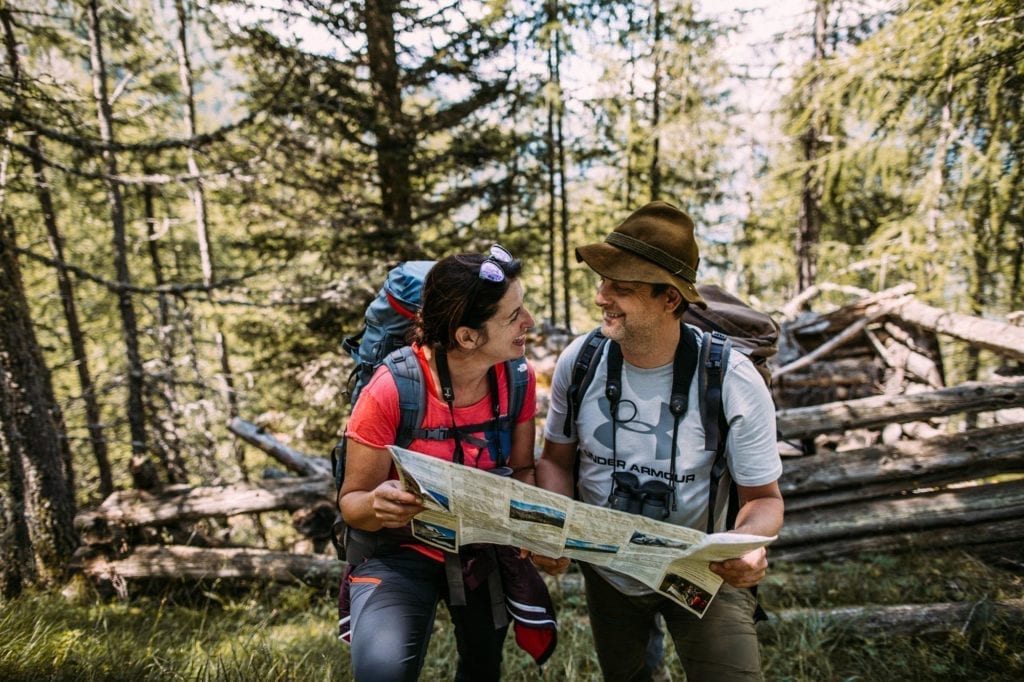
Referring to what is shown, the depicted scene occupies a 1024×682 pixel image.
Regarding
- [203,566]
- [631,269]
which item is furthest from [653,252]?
[203,566]

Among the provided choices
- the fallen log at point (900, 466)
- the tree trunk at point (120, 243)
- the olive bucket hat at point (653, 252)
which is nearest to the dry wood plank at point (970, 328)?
the fallen log at point (900, 466)

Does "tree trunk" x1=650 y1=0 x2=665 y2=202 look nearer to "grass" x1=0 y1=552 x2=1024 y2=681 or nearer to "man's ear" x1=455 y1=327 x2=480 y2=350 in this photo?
"grass" x1=0 y1=552 x2=1024 y2=681

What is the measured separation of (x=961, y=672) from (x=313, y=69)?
31.4 feet

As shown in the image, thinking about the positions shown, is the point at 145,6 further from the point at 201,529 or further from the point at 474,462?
the point at 474,462

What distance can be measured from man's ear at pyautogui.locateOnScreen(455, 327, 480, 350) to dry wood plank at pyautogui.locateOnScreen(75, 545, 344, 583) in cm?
367

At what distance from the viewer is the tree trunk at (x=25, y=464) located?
15.6 feet

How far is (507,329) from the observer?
216 cm

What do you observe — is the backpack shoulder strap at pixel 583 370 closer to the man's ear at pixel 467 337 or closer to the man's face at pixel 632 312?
the man's face at pixel 632 312

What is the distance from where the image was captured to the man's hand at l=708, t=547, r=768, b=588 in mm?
1812

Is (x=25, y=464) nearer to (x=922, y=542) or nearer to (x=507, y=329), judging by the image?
(x=507, y=329)

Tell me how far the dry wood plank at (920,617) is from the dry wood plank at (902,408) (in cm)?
141

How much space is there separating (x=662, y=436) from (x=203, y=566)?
4.78 metres

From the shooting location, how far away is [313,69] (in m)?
7.95

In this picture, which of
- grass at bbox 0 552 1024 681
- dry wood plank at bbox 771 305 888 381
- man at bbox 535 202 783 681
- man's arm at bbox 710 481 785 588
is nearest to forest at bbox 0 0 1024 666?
dry wood plank at bbox 771 305 888 381
